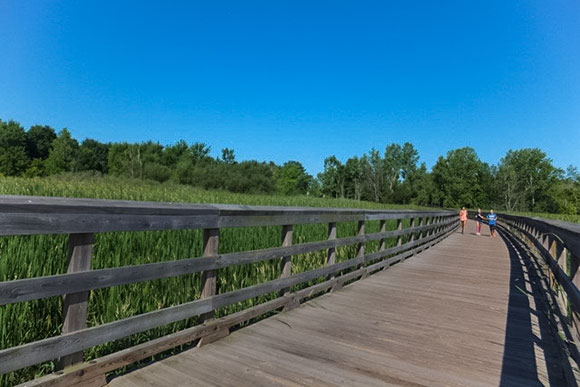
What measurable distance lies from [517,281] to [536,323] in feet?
9.29

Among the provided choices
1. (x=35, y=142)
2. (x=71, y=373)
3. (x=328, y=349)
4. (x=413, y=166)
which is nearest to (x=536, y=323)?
(x=328, y=349)

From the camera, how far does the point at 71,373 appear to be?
2.19m

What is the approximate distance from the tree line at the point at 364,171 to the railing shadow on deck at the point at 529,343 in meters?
73.1

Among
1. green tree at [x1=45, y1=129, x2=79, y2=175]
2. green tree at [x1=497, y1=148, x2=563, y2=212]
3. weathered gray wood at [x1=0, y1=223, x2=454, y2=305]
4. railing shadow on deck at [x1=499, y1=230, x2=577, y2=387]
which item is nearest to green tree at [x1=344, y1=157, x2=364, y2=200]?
green tree at [x1=497, y1=148, x2=563, y2=212]

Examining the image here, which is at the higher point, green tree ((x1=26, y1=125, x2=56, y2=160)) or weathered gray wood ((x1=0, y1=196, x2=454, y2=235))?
green tree ((x1=26, y1=125, x2=56, y2=160))

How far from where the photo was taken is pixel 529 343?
365cm

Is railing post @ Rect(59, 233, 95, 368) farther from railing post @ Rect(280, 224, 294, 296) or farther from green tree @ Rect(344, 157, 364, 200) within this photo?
green tree @ Rect(344, 157, 364, 200)

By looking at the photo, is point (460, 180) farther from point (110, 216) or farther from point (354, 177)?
point (110, 216)

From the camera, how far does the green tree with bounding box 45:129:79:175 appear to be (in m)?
73.9

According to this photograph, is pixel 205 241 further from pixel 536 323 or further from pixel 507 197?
pixel 507 197

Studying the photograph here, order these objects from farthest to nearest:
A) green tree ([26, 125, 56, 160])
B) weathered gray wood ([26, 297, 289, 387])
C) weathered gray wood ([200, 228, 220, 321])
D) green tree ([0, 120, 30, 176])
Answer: green tree ([26, 125, 56, 160]) < green tree ([0, 120, 30, 176]) < weathered gray wood ([200, 228, 220, 321]) < weathered gray wood ([26, 297, 289, 387])

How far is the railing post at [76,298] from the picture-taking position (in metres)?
2.22

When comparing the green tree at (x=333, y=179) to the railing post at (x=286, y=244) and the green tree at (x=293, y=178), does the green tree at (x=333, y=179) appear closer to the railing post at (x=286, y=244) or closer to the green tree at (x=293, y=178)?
the green tree at (x=293, y=178)

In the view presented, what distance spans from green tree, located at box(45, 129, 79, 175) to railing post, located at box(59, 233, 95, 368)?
273 ft
